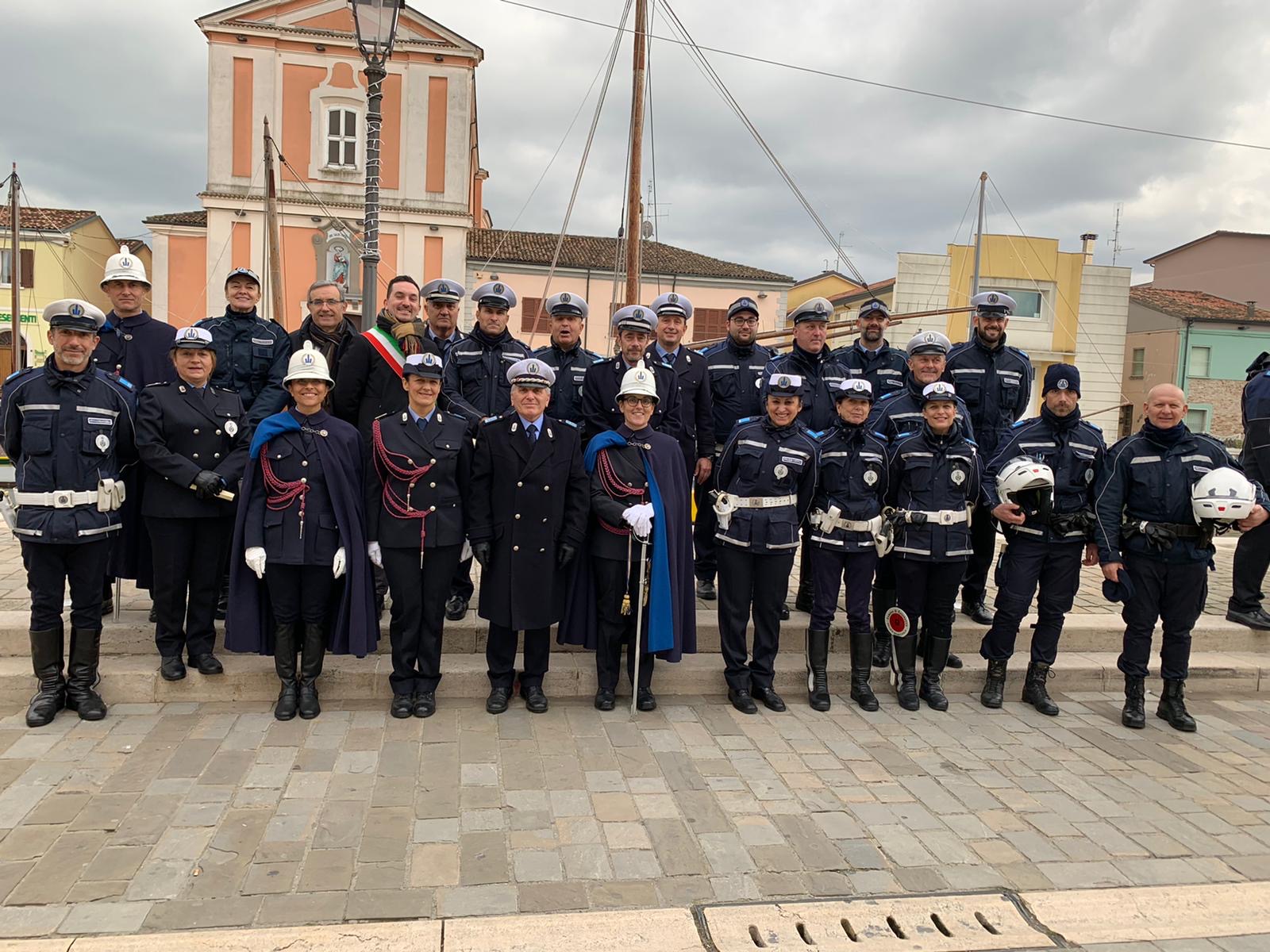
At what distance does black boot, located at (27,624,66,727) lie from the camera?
16.8ft

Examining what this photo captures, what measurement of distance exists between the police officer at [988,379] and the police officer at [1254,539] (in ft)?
7.78

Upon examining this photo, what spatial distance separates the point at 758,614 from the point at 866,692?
99cm

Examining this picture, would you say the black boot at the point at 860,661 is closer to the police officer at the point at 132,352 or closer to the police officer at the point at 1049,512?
the police officer at the point at 1049,512

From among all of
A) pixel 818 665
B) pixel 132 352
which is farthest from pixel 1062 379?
pixel 132 352

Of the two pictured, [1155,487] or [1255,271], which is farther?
[1255,271]

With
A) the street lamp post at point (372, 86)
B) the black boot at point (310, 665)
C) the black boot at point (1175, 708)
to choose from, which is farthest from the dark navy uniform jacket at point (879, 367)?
the black boot at point (310, 665)

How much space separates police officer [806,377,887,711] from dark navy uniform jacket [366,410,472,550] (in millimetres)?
2500

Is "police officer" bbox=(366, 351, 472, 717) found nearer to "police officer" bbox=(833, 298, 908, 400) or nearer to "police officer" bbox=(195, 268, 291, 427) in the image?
"police officer" bbox=(195, 268, 291, 427)

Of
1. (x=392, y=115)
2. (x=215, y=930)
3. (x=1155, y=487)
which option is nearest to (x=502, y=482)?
(x=215, y=930)

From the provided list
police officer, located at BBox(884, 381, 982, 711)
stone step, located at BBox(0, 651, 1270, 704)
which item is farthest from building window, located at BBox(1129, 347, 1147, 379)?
police officer, located at BBox(884, 381, 982, 711)

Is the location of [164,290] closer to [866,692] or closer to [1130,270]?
[866,692]

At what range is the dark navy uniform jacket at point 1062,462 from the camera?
598 centimetres

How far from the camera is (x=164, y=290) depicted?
97.6ft

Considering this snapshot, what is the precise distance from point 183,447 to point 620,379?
9.69 feet
